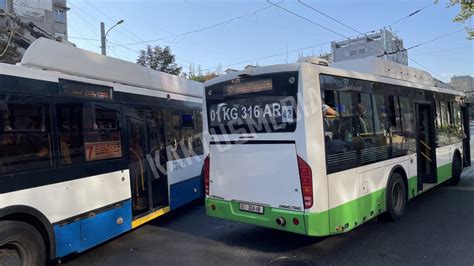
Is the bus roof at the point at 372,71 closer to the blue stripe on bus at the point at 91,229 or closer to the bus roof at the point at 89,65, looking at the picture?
the bus roof at the point at 89,65

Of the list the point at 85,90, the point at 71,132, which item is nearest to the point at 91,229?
the point at 71,132

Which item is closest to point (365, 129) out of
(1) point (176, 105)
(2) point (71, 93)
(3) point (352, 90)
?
(3) point (352, 90)

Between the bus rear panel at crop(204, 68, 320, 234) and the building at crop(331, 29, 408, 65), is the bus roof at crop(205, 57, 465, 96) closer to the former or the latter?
the bus rear panel at crop(204, 68, 320, 234)

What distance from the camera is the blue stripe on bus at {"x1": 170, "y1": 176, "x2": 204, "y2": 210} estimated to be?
7473 mm

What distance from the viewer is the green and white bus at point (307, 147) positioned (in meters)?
4.91

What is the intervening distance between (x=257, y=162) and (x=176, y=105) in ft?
10.1

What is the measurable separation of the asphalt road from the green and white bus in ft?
1.38

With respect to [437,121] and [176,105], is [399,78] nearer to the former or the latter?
[437,121]

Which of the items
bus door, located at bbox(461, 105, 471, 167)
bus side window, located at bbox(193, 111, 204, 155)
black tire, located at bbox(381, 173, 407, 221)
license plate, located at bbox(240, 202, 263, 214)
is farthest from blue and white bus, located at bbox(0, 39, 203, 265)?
bus door, located at bbox(461, 105, 471, 167)

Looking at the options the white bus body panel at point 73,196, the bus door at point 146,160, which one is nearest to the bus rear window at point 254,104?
the bus door at point 146,160

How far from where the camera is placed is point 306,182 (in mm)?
4848

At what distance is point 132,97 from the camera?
21.1 ft

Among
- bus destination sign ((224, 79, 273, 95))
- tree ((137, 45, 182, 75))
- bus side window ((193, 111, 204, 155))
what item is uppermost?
tree ((137, 45, 182, 75))

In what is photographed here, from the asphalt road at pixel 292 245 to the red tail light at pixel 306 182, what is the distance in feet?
2.79
